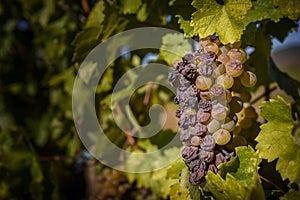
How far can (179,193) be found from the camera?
645 millimetres

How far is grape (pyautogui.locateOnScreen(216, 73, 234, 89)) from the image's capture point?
24.1 inches

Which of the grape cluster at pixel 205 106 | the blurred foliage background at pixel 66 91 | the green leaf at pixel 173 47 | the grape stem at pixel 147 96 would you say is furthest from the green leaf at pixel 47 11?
the grape cluster at pixel 205 106

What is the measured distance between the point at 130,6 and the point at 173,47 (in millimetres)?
125

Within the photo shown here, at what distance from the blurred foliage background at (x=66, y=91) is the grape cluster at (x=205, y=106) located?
0.11 m

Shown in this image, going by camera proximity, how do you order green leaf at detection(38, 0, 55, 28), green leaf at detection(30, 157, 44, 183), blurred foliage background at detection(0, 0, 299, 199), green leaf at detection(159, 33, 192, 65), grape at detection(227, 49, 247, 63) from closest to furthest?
grape at detection(227, 49, 247, 63)
green leaf at detection(159, 33, 192, 65)
blurred foliage background at detection(0, 0, 299, 199)
green leaf at detection(30, 157, 44, 183)
green leaf at detection(38, 0, 55, 28)

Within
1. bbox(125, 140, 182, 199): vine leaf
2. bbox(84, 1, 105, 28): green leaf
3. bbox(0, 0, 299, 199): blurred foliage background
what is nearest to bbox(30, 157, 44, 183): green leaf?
bbox(0, 0, 299, 199): blurred foliage background

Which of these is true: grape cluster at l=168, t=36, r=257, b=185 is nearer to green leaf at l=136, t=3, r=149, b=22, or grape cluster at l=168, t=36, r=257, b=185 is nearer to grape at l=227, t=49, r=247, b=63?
grape at l=227, t=49, r=247, b=63

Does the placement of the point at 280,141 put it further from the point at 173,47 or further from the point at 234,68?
the point at 173,47

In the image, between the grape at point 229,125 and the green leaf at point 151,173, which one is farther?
the green leaf at point 151,173

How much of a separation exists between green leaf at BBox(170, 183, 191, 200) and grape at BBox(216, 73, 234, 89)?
0.48 feet

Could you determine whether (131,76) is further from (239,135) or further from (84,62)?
(239,135)

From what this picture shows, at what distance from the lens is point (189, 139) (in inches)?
24.0

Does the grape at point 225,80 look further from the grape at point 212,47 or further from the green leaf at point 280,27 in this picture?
the green leaf at point 280,27

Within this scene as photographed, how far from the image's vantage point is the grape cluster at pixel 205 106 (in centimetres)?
60
